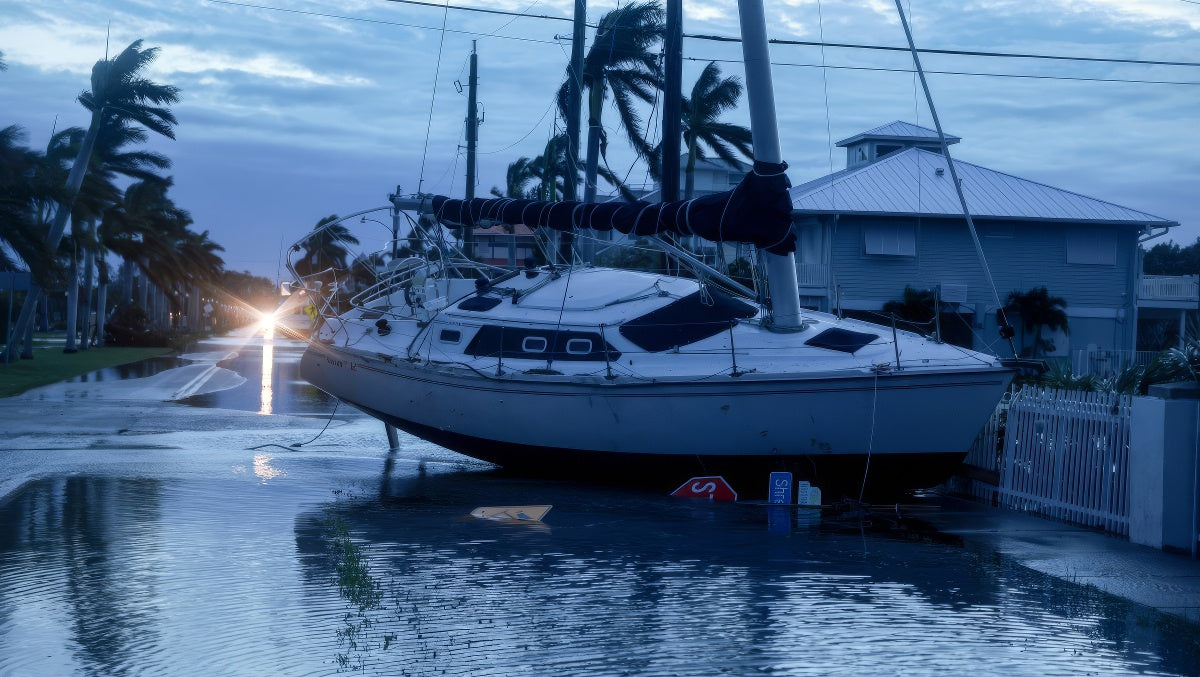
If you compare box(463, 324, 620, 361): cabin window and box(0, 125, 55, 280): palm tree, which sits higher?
box(0, 125, 55, 280): palm tree

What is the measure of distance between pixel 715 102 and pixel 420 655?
44663 mm

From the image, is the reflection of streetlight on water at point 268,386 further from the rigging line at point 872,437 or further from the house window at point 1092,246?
the house window at point 1092,246

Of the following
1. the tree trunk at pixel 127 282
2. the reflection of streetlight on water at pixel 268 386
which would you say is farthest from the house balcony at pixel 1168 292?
the tree trunk at pixel 127 282

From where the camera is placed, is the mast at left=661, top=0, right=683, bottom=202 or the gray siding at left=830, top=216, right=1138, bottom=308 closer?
the mast at left=661, top=0, right=683, bottom=202

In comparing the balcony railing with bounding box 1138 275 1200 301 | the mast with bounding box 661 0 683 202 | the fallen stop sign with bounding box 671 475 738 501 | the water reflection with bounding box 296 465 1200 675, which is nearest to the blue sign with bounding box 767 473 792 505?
the fallen stop sign with bounding box 671 475 738 501

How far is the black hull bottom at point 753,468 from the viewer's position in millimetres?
12258

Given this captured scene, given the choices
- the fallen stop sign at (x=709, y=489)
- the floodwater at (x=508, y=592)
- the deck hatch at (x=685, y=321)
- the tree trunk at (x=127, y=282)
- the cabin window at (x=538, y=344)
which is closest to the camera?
the floodwater at (x=508, y=592)

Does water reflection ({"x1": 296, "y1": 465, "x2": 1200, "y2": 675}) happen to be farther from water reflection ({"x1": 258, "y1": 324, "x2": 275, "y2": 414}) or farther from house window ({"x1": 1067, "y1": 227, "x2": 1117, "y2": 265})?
house window ({"x1": 1067, "y1": 227, "x2": 1117, "y2": 265})

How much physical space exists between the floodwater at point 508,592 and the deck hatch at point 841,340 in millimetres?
1837

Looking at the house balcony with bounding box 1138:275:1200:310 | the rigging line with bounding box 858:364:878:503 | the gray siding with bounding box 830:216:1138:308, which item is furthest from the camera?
the house balcony with bounding box 1138:275:1200:310

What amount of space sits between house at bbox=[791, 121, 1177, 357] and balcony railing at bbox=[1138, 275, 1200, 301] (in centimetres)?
355

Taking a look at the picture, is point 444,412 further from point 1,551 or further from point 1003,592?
point 1003,592

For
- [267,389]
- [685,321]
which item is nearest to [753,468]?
[685,321]

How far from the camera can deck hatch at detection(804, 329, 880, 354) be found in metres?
12.7
